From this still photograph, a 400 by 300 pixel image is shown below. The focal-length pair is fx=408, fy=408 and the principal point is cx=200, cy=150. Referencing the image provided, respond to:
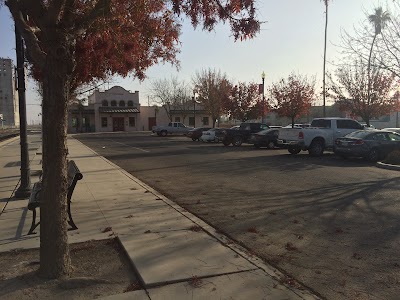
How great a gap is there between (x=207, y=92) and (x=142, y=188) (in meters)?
47.3

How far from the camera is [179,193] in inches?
411

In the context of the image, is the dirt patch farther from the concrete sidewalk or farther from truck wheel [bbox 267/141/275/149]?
truck wheel [bbox 267/141/275/149]

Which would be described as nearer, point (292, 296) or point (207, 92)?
point (292, 296)

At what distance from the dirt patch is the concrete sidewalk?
18 centimetres

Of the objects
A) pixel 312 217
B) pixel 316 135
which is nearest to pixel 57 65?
pixel 312 217

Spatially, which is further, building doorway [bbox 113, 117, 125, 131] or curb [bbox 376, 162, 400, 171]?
building doorway [bbox 113, 117, 125, 131]

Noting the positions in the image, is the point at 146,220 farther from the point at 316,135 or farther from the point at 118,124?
the point at 118,124

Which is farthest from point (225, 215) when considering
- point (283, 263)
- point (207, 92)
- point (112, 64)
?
point (207, 92)

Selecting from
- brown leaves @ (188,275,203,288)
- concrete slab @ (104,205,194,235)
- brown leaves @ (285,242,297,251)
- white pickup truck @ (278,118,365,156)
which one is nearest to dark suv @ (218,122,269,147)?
white pickup truck @ (278,118,365,156)

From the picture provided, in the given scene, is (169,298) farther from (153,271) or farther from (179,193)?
(179,193)

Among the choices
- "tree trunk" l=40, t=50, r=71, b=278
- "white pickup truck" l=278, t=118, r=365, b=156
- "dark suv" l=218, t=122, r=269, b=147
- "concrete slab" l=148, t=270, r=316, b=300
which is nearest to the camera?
"concrete slab" l=148, t=270, r=316, b=300

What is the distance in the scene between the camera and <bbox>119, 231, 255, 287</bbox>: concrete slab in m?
4.68

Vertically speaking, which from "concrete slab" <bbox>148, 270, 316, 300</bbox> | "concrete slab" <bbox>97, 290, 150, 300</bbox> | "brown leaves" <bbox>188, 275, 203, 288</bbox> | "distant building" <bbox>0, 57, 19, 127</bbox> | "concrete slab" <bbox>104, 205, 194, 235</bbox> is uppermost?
"distant building" <bbox>0, 57, 19, 127</bbox>

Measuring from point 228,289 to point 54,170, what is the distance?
7.49ft
